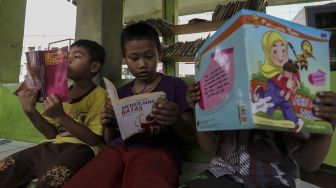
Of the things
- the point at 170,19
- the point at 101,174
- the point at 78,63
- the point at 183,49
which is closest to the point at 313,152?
the point at 101,174

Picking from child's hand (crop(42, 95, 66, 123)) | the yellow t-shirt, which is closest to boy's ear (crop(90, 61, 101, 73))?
the yellow t-shirt

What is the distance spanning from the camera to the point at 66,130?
4.50 feet

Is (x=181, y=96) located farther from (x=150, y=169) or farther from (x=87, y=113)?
(x=87, y=113)

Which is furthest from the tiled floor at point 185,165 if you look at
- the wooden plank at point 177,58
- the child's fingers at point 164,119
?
the wooden plank at point 177,58

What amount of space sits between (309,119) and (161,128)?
2.09 feet

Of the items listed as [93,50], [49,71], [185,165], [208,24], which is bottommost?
[185,165]

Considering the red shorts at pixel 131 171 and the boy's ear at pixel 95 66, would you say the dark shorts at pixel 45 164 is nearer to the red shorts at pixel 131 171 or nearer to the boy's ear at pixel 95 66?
the red shorts at pixel 131 171

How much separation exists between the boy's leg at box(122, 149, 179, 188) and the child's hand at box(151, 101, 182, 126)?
14 cm

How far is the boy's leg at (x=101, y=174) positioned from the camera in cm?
99

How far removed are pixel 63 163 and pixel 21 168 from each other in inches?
10.4

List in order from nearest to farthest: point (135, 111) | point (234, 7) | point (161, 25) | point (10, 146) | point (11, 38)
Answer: point (135, 111), point (10, 146), point (11, 38), point (234, 7), point (161, 25)

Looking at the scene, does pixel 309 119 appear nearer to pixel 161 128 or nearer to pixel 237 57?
pixel 237 57

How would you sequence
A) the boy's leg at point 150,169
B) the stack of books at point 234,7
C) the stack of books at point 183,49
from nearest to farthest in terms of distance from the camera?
the boy's leg at point 150,169 → the stack of books at point 234,7 → the stack of books at point 183,49

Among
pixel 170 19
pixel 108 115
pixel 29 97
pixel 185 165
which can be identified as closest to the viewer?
pixel 108 115
